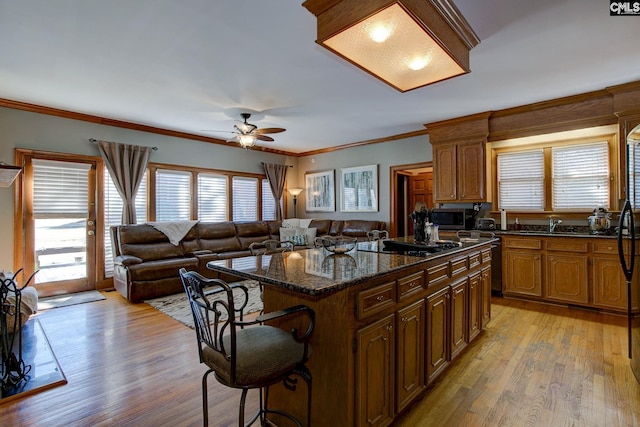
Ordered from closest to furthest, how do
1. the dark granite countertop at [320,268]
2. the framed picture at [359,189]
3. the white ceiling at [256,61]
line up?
the dark granite countertop at [320,268], the white ceiling at [256,61], the framed picture at [359,189]

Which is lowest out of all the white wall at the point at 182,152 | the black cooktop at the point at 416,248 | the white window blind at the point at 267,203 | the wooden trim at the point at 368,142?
the black cooktop at the point at 416,248

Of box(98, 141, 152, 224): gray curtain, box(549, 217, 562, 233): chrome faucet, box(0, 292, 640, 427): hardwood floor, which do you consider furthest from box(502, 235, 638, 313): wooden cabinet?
box(98, 141, 152, 224): gray curtain

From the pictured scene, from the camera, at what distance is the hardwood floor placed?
191 centimetres

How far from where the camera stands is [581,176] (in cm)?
432

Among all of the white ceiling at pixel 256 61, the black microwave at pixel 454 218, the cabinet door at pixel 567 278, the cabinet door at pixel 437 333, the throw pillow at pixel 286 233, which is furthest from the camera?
the throw pillow at pixel 286 233

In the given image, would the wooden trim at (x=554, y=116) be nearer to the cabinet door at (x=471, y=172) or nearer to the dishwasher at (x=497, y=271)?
the cabinet door at (x=471, y=172)

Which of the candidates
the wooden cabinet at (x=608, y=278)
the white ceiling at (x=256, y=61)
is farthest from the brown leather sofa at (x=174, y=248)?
the wooden cabinet at (x=608, y=278)

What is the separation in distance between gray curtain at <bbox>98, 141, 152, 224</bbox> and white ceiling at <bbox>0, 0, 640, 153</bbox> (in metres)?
0.53

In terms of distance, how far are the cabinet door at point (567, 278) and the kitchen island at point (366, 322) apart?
2.48m

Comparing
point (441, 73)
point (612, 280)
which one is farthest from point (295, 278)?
point (612, 280)

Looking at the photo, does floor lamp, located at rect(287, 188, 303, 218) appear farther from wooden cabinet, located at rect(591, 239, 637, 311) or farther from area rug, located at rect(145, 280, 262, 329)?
wooden cabinet, located at rect(591, 239, 637, 311)

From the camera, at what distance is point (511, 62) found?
10.0 feet

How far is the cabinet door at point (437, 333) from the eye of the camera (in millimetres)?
2072

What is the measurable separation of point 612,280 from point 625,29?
268 cm
